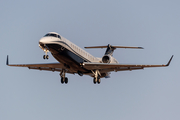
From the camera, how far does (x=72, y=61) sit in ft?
92.8

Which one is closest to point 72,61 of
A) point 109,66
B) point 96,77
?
point 96,77

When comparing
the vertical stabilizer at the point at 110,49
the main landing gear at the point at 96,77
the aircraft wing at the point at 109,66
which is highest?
the vertical stabilizer at the point at 110,49

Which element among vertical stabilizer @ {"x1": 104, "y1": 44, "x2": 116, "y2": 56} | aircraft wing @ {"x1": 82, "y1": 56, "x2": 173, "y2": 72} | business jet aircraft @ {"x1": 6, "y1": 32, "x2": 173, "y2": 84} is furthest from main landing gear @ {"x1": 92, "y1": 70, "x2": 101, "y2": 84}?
vertical stabilizer @ {"x1": 104, "y1": 44, "x2": 116, "y2": 56}

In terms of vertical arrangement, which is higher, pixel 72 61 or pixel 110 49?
pixel 110 49

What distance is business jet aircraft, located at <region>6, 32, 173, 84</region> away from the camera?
26328 mm

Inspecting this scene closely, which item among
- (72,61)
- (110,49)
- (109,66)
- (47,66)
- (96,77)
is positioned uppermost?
(110,49)

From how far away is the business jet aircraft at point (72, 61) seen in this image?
26328 millimetres

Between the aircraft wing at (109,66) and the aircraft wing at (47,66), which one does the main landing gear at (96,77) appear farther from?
the aircraft wing at (47,66)

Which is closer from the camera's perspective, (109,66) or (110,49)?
(109,66)

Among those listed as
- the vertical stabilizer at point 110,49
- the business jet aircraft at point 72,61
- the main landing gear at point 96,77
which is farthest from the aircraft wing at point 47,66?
the vertical stabilizer at point 110,49

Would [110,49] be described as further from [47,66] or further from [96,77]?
Result: [47,66]

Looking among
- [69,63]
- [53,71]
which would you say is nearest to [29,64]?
[53,71]

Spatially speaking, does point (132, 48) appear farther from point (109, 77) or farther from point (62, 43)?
point (62, 43)

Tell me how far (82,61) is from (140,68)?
19.3ft
